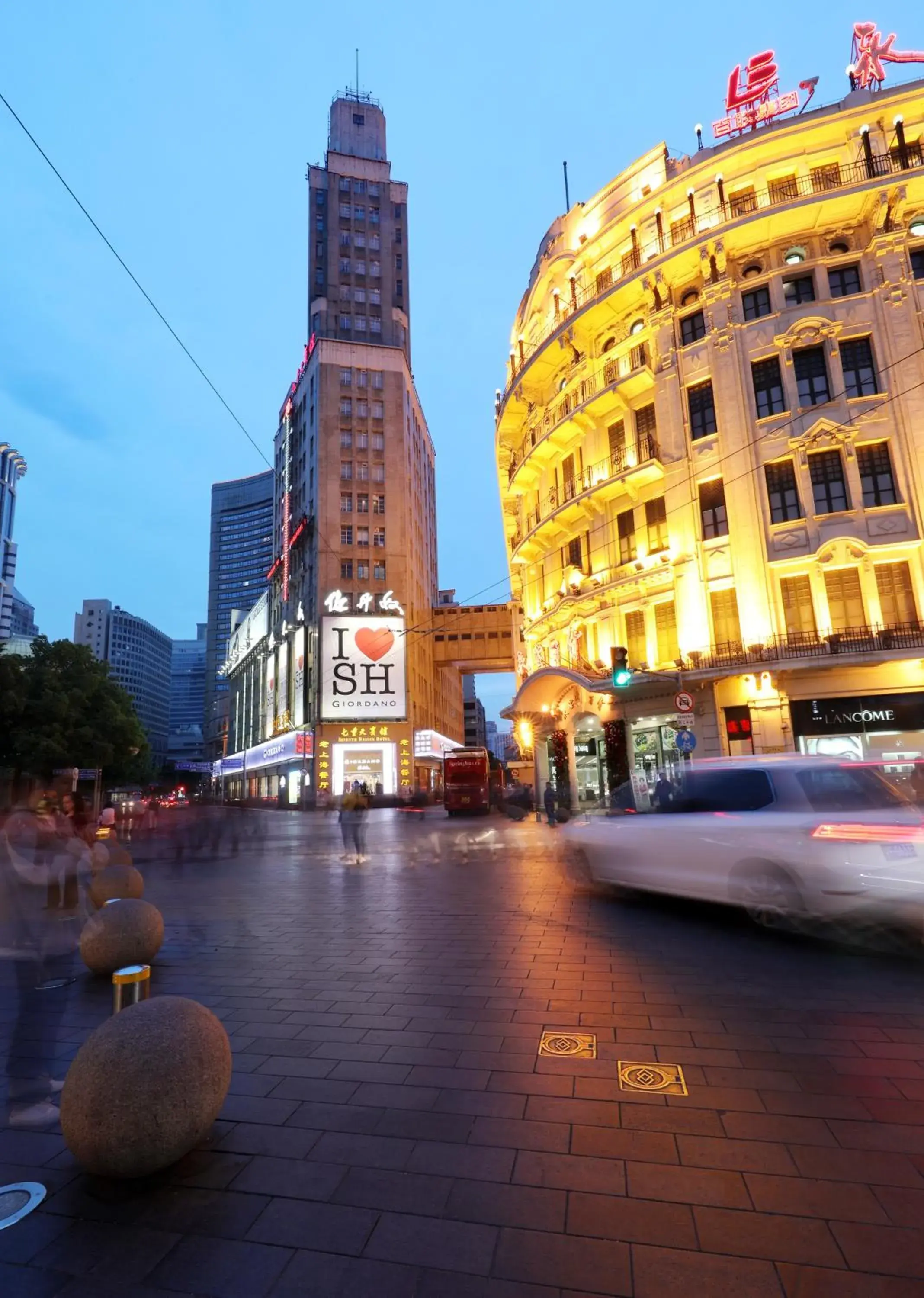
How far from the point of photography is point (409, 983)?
240 inches

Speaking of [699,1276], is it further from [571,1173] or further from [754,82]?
[754,82]

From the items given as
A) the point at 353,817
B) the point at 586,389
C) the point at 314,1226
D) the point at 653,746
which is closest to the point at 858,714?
the point at 653,746

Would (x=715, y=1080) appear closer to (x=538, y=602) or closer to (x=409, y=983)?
(x=409, y=983)

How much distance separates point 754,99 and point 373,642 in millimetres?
38890

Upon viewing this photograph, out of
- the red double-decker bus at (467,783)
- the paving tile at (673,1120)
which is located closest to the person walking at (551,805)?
the red double-decker bus at (467,783)

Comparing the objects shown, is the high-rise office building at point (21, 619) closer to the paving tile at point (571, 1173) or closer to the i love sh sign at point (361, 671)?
the i love sh sign at point (361, 671)

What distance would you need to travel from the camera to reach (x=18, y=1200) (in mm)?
2953

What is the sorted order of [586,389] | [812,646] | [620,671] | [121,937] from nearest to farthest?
[121,937]
[620,671]
[812,646]
[586,389]

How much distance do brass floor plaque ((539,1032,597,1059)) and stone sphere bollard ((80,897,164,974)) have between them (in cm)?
399

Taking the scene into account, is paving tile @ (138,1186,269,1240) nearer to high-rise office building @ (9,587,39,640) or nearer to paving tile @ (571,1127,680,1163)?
paving tile @ (571,1127,680,1163)

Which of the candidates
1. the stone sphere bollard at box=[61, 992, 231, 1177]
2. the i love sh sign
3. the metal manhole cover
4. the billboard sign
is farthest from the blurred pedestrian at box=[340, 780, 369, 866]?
the billboard sign

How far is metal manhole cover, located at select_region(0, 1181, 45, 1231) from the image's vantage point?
2826 mm

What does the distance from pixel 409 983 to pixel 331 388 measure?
6307 cm

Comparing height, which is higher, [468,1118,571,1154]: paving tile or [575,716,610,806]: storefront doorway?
[575,716,610,806]: storefront doorway
